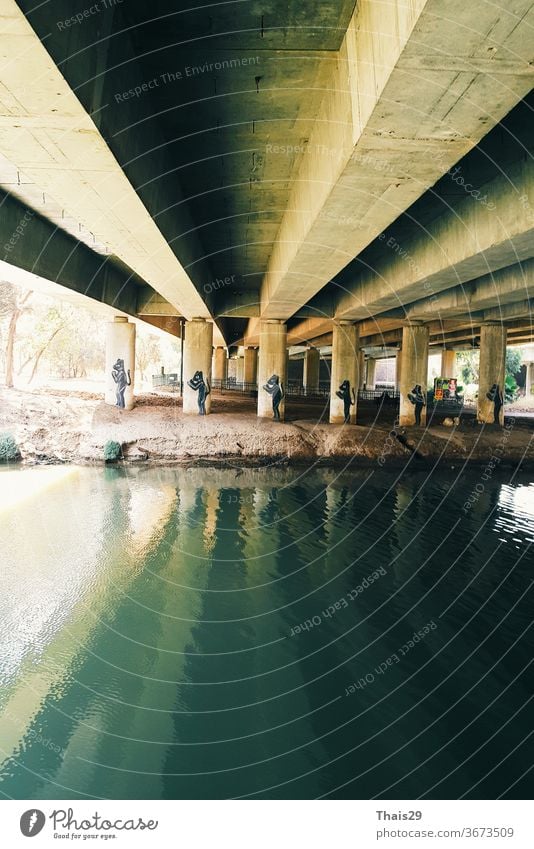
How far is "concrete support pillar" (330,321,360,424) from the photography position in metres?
33.4

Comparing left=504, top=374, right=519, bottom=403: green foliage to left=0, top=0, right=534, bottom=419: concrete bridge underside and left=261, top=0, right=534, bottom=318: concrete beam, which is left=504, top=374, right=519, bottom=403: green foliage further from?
left=261, top=0, right=534, bottom=318: concrete beam

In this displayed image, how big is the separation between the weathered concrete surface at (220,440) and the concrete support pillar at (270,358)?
1564 millimetres

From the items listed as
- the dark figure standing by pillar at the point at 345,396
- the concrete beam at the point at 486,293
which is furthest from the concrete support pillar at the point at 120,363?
the concrete beam at the point at 486,293

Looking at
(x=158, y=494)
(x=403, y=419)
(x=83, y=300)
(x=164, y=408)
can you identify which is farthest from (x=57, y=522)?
(x=403, y=419)

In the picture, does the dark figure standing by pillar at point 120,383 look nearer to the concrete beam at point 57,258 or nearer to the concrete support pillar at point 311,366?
the concrete beam at point 57,258

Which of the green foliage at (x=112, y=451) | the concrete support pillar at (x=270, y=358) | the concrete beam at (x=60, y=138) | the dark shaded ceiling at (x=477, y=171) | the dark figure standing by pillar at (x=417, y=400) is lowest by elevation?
the green foliage at (x=112, y=451)

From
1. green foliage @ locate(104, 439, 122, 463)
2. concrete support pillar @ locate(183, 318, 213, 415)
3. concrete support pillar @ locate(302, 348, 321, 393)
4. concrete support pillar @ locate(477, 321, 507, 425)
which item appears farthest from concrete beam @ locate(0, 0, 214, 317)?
concrete support pillar @ locate(302, 348, 321, 393)

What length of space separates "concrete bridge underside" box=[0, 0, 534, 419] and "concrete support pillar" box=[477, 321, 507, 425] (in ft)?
63.8

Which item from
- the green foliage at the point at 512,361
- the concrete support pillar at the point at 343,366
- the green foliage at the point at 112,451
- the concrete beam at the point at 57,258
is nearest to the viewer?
the concrete beam at the point at 57,258

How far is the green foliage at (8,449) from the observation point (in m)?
25.4

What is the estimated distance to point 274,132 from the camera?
10055 mm

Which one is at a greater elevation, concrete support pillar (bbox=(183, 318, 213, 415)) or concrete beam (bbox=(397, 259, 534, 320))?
concrete beam (bbox=(397, 259, 534, 320))

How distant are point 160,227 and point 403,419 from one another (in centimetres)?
2578

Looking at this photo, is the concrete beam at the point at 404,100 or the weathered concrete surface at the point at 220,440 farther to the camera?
the weathered concrete surface at the point at 220,440
